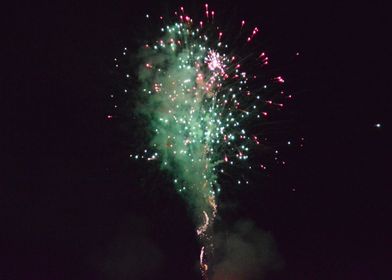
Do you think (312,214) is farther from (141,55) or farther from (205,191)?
(141,55)

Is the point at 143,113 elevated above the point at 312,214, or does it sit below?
below

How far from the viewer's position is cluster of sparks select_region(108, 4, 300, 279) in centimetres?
814

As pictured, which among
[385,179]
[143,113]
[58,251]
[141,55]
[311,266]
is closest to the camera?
[141,55]

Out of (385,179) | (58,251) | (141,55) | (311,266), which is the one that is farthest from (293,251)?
(141,55)

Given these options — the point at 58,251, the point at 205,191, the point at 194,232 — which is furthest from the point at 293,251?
the point at 58,251

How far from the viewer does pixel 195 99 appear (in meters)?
8.48

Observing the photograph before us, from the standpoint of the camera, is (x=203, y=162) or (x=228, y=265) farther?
(x=228, y=265)

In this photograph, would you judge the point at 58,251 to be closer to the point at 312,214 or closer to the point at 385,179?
the point at 312,214

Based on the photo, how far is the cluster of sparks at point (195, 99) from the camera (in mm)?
8141

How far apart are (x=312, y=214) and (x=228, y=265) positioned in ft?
12.7

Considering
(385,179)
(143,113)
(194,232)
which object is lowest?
(143,113)

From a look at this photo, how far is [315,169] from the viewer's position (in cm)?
1484

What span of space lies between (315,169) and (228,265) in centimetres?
445

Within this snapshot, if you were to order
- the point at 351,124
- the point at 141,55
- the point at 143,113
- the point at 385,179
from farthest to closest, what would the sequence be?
the point at 385,179
the point at 351,124
the point at 143,113
the point at 141,55
